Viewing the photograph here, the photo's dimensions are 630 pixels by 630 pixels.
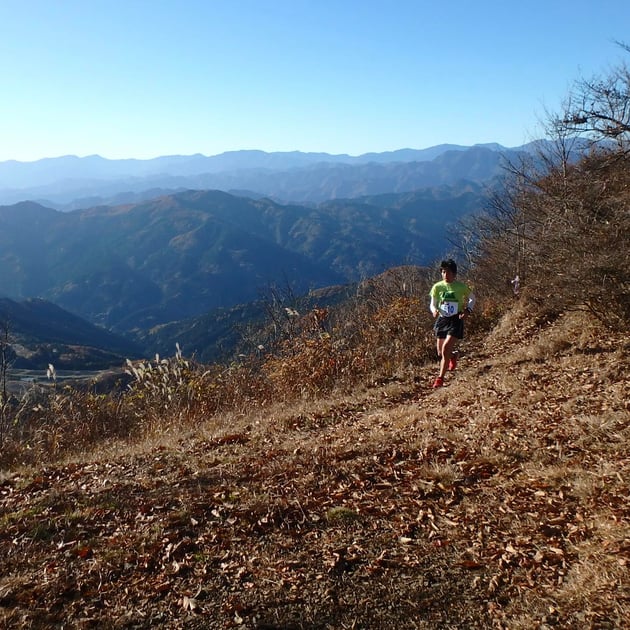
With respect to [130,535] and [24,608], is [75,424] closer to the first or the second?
[130,535]

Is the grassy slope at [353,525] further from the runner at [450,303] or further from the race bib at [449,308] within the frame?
the race bib at [449,308]

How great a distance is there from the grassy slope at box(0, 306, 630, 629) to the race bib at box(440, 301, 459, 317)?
1517mm

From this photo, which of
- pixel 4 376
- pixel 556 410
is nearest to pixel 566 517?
pixel 556 410

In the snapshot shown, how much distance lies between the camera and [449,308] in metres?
7.69

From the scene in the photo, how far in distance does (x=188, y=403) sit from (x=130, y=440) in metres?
1.28

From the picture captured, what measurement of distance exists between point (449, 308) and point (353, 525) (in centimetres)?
441

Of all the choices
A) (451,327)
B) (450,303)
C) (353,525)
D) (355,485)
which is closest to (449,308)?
(450,303)

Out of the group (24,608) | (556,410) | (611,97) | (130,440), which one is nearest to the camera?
(24,608)

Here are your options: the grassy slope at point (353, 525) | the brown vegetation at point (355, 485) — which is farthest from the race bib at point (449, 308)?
the grassy slope at point (353, 525)

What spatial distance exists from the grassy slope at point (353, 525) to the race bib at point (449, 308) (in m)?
1.52

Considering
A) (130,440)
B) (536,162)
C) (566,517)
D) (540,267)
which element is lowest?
(130,440)

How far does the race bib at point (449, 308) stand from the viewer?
25.1 ft

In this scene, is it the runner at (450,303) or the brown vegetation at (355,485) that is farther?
the runner at (450,303)

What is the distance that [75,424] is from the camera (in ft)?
27.6
